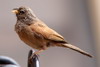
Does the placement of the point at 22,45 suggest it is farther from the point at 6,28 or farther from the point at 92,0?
the point at 92,0

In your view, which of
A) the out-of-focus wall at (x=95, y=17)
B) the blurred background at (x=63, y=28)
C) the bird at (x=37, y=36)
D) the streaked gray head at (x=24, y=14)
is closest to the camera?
the bird at (x=37, y=36)

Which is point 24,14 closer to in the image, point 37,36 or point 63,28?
point 37,36

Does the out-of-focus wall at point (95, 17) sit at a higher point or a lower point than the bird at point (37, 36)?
higher

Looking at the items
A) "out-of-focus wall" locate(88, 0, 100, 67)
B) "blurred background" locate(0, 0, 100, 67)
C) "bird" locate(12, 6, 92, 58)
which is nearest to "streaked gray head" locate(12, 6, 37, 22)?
"bird" locate(12, 6, 92, 58)

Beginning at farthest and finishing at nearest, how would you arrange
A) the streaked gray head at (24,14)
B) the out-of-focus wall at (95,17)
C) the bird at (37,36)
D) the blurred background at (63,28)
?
the out-of-focus wall at (95,17)
the blurred background at (63,28)
the streaked gray head at (24,14)
the bird at (37,36)

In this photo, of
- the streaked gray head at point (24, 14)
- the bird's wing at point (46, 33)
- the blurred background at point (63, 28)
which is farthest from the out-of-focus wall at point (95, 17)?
the bird's wing at point (46, 33)

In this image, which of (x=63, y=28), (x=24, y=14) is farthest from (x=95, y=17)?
(x=24, y=14)

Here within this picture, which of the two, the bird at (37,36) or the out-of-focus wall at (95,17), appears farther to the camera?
the out-of-focus wall at (95,17)

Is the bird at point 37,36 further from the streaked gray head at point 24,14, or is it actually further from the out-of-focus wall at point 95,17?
the out-of-focus wall at point 95,17

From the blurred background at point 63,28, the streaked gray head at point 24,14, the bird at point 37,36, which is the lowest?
the bird at point 37,36
